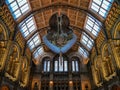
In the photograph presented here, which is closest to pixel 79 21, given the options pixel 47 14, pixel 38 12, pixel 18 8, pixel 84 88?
pixel 47 14

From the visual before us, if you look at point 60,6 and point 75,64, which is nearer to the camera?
point 60,6

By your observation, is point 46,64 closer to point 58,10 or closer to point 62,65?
point 62,65

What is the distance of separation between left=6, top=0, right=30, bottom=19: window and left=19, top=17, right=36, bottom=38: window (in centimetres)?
196

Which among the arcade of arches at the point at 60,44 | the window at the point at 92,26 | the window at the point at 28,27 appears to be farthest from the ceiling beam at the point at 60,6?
the window at the point at 92,26

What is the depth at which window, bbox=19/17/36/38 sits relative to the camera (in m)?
22.8

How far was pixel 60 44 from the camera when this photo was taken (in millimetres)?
14953

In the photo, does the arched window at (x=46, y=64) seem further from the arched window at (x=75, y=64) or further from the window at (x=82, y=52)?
the window at (x=82, y=52)

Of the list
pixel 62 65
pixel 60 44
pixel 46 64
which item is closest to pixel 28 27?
pixel 46 64

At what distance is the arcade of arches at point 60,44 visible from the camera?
17.2 meters

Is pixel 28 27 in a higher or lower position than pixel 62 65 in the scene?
higher

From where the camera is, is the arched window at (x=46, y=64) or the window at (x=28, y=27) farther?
the arched window at (x=46, y=64)

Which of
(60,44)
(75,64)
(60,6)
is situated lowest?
(60,44)

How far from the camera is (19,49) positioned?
22219 mm

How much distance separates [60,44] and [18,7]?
31.0 feet
